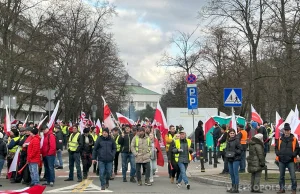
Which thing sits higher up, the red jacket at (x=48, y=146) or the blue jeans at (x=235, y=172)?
the red jacket at (x=48, y=146)

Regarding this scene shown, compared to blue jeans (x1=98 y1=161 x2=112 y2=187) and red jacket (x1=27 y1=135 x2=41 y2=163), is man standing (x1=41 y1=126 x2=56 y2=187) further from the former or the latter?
blue jeans (x1=98 y1=161 x2=112 y2=187)

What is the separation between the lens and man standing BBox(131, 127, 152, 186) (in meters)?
14.1

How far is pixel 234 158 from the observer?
41.3ft

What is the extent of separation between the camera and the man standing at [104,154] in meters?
13.2

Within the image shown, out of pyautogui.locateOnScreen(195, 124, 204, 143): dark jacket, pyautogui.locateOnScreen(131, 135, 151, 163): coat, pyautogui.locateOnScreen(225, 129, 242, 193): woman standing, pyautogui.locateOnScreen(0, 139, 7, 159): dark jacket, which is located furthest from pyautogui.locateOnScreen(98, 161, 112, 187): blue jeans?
pyautogui.locateOnScreen(195, 124, 204, 143): dark jacket

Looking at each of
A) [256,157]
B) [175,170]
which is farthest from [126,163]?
[256,157]

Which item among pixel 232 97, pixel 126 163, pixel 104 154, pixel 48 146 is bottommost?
pixel 126 163

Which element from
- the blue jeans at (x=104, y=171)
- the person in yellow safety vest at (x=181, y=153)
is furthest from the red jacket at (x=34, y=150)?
the person in yellow safety vest at (x=181, y=153)

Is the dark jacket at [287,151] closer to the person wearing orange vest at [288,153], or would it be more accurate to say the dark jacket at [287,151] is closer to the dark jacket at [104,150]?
the person wearing orange vest at [288,153]

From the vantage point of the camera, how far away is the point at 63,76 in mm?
41438

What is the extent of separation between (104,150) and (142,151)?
4.51 feet

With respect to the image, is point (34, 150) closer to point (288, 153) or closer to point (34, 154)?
point (34, 154)

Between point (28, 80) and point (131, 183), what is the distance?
22620 mm

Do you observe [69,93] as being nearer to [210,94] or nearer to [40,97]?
[40,97]
